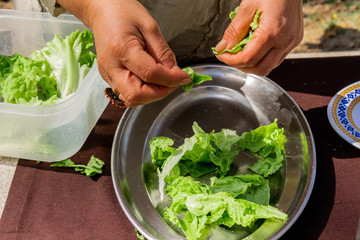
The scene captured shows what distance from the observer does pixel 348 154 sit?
1662 mm

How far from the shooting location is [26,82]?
5.80ft

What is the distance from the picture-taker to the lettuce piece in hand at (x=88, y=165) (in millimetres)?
1662

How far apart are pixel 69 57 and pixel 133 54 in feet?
2.73

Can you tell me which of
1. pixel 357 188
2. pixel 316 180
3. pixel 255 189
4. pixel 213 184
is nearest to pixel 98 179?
pixel 213 184

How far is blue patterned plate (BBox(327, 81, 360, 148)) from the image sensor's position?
1.68 metres

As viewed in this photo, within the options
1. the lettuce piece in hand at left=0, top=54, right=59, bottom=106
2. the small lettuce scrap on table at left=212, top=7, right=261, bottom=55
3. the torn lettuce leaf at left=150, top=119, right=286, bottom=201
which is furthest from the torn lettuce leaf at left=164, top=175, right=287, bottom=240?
the lettuce piece in hand at left=0, top=54, right=59, bottom=106

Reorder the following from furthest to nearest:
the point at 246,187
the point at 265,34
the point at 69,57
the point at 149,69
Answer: the point at 69,57
the point at 246,187
the point at 265,34
the point at 149,69

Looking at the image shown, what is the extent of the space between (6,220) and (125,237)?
0.51m

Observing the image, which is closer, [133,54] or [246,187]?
[133,54]

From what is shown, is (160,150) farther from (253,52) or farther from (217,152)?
(253,52)

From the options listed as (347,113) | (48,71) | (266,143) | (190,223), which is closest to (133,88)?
(190,223)

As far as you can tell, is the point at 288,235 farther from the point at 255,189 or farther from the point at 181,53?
the point at 181,53

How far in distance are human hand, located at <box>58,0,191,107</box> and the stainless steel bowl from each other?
44cm

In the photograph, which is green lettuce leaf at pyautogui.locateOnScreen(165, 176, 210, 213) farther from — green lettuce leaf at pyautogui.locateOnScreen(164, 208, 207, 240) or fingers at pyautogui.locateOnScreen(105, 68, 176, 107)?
fingers at pyautogui.locateOnScreen(105, 68, 176, 107)
